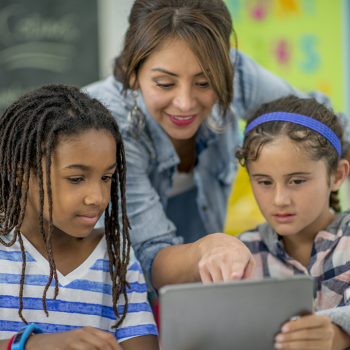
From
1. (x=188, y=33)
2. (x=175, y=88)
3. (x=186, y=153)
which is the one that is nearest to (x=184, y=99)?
(x=175, y=88)

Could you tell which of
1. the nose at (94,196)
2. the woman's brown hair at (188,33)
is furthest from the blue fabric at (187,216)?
the nose at (94,196)

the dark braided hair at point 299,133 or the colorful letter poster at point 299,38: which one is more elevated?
the colorful letter poster at point 299,38

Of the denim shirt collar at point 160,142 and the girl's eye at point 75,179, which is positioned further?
the denim shirt collar at point 160,142

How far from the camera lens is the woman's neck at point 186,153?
148cm

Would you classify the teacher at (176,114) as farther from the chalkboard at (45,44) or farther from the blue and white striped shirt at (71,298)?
the chalkboard at (45,44)

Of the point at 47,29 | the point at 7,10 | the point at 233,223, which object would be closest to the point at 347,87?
the point at 233,223

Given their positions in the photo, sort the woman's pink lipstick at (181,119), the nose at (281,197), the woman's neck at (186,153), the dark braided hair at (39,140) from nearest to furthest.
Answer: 1. the dark braided hair at (39,140)
2. the nose at (281,197)
3. the woman's pink lipstick at (181,119)
4. the woman's neck at (186,153)

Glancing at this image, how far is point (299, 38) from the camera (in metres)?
3.19

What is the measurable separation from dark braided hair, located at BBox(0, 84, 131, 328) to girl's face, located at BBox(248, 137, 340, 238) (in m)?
0.40

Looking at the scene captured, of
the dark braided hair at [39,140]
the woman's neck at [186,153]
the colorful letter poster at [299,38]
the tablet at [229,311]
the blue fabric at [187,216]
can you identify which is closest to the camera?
the tablet at [229,311]

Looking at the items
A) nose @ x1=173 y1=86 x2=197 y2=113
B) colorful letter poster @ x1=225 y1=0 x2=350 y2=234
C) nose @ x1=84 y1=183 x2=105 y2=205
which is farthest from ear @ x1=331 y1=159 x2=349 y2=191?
colorful letter poster @ x1=225 y1=0 x2=350 y2=234

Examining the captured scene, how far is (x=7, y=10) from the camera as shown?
8.60 ft

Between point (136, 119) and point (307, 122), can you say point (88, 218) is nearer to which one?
point (136, 119)

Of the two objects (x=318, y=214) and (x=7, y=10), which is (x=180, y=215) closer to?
(x=318, y=214)
